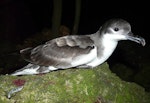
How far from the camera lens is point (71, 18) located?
9.93m

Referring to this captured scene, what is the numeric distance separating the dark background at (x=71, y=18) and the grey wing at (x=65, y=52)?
10.4 ft

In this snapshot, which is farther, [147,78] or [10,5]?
[10,5]

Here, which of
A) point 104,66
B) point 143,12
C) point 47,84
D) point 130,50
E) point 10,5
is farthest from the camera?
point 143,12

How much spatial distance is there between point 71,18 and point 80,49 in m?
6.41

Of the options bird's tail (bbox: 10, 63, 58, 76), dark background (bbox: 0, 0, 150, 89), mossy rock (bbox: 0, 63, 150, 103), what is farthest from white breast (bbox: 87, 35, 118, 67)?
dark background (bbox: 0, 0, 150, 89)

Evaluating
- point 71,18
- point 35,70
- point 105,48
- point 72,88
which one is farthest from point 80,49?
point 71,18

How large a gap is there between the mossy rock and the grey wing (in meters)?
0.12

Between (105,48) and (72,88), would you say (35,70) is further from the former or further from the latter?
(105,48)

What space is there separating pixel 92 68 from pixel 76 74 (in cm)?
27

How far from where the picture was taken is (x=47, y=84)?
340 cm

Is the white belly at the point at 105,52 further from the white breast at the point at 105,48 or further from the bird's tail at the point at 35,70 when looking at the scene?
the bird's tail at the point at 35,70

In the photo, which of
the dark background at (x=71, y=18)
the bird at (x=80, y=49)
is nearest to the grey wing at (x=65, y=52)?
the bird at (x=80, y=49)

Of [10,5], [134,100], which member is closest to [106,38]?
[134,100]

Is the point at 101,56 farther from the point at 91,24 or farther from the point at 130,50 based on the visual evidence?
the point at 91,24
